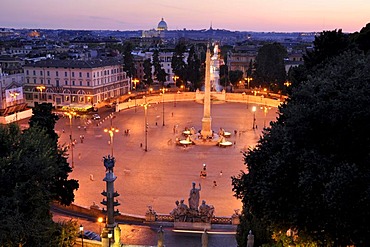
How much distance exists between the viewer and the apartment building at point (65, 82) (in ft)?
224

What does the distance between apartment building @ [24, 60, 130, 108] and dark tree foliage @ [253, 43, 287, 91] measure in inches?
1061

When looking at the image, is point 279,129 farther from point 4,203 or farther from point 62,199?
point 62,199

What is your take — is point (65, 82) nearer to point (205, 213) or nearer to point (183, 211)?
point (183, 211)

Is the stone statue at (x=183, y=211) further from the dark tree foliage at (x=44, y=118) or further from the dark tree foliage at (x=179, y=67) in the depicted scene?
the dark tree foliage at (x=179, y=67)

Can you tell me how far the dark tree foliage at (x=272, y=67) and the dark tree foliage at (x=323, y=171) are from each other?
6033 centimetres

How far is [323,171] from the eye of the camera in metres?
13.6

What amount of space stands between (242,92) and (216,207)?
52.3 m

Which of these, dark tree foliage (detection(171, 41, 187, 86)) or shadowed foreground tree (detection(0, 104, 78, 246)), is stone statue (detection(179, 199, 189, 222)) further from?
dark tree foliage (detection(171, 41, 187, 86))

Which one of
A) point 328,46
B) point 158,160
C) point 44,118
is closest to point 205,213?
point 44,118

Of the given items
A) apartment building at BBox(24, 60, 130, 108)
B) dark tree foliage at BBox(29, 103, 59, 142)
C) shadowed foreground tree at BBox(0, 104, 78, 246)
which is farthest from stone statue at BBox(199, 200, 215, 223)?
apartment building at BBox(24, 60, 130, 108)

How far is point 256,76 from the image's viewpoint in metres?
78.9

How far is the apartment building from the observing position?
68.4m

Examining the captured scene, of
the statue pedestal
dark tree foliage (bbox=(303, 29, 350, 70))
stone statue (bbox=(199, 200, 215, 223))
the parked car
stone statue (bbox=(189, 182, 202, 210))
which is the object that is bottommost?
the parked car

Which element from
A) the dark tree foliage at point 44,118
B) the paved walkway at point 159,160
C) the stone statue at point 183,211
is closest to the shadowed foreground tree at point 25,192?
the stone statue at point 183,211
